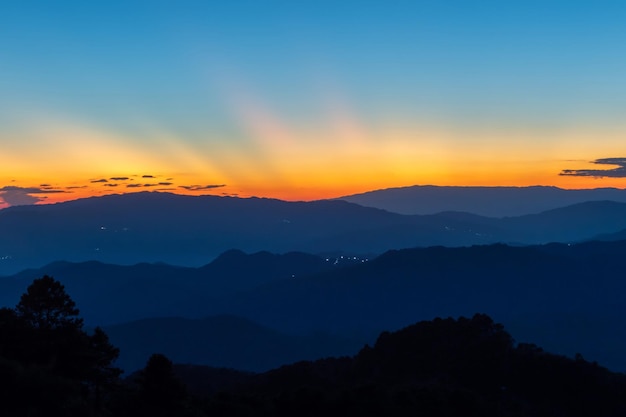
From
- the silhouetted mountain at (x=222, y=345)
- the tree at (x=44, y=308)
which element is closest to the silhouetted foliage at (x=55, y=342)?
the tree at (x=44, y=308)

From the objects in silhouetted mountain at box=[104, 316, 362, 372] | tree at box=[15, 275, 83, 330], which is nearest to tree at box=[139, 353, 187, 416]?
tree at box=[15, 275, 83, 330]

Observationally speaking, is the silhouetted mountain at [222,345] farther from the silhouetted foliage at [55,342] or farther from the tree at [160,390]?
the tree at [160,390]

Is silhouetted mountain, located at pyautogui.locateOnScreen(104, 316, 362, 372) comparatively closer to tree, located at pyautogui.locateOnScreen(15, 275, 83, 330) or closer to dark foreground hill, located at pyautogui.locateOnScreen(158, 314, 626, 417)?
dark foreground hill, located at pyautogui.locateOnScreen(158, 314, 626, 417)

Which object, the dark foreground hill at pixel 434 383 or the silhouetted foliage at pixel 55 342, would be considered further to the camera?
the dark foreground hill at pixel 434 383

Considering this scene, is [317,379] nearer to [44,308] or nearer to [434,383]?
[434,383]

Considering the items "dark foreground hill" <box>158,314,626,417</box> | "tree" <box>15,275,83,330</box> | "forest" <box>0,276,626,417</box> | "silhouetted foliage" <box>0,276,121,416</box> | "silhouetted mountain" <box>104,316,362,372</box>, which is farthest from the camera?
"silhouetted mountain" <box>104,316,362,372</box>

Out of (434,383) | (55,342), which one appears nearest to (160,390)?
(55,342)
